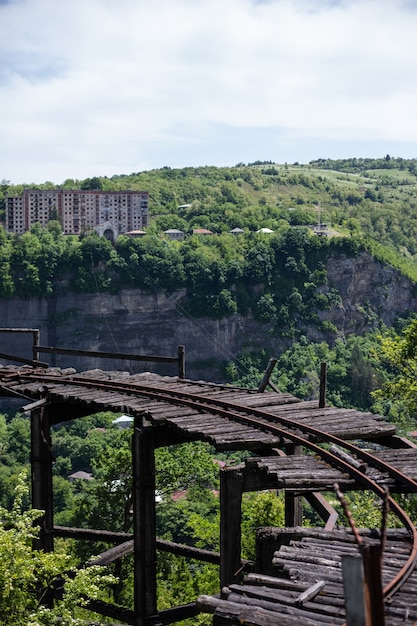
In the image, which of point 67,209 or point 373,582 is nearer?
point 373,582

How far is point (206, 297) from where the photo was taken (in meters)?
99.8

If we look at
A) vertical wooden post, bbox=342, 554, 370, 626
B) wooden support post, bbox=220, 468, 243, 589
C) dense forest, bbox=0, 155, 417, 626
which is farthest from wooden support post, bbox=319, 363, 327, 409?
vertical wooden post, bbox=342, 554, 370, 626

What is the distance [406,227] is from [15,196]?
61679mm

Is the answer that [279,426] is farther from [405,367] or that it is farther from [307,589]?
[405,367]

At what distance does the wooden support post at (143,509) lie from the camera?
11203 mm

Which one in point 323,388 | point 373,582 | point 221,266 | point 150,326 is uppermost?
point 373,582

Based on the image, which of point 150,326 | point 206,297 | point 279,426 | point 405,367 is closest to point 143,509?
point 279,426

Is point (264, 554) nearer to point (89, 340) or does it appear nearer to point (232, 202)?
point (89, 340)

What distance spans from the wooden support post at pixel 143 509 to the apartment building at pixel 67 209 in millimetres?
102970

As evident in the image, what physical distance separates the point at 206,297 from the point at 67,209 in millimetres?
25471

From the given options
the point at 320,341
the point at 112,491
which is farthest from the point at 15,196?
the point at 112,491

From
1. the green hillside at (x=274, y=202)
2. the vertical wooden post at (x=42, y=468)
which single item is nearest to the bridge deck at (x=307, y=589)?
the vertical wooden post at (x=42, y=468)

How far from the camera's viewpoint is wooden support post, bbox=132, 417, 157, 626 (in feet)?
36.8

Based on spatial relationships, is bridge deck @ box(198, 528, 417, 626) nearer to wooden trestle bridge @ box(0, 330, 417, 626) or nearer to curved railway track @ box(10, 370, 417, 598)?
wooden trestle bridge @ box(0, 330, 417, 626)
